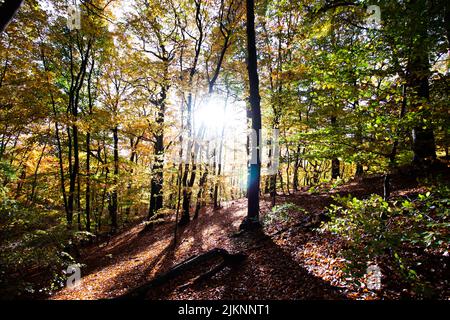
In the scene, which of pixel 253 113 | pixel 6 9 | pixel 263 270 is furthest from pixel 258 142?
pixel 6 9

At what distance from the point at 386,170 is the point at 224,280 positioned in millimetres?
4520

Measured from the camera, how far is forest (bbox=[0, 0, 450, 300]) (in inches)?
150

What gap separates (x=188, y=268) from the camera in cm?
651

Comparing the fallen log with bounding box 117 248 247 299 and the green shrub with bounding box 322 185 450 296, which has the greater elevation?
the green shrub with bounding box 322 185 450 296

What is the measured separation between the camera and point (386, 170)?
4.59m

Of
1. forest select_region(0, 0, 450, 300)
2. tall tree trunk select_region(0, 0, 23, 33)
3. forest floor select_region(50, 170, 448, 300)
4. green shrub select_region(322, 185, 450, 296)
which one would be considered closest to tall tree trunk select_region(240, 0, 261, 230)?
forest select_region(0, 0, 450, 300)

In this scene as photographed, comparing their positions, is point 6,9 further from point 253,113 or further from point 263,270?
point 263,270

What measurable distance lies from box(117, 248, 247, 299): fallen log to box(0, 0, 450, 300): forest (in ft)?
0.12

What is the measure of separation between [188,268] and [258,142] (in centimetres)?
496

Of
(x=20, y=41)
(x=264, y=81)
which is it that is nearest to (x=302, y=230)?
(x=264, y=81)

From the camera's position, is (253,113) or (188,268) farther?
(253,113)

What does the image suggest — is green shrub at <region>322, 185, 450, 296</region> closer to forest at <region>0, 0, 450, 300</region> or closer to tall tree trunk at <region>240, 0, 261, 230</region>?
forest at <region>0, 0, 450, 300</region>

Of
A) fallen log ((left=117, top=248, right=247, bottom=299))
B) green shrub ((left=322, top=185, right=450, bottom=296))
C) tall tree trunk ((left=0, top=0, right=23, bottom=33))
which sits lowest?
fallen log ((left=117, top=248, right=247, bottom=299))

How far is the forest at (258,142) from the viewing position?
3.82 m
